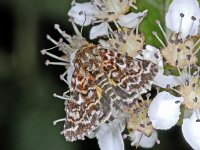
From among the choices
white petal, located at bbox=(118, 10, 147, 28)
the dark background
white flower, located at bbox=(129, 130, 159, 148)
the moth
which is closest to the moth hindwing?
the moth

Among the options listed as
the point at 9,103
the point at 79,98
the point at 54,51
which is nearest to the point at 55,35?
the point at 54,51

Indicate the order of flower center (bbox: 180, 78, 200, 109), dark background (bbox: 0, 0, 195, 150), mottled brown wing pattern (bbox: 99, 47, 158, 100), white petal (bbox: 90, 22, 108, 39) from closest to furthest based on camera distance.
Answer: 1. mottled brown wing pattern (bbox: 99, 47, 158, 100)
2. flower center (bbox: 180, 78, 200, 109)
3. white petal (bbox: 90, 22, 108, 39)
4. dark background (bbox: 0, 0, 195, 150)

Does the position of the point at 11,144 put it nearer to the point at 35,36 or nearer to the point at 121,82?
the point at 35,36

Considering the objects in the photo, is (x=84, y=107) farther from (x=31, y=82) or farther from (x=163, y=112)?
(x=31, y=82)

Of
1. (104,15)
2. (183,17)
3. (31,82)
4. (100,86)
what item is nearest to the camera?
(100,86)

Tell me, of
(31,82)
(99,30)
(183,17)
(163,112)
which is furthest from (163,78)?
(31,82)

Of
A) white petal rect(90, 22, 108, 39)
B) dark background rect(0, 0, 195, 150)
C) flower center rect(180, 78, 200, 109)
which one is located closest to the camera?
flower center rect(180, 78, 200, 109)

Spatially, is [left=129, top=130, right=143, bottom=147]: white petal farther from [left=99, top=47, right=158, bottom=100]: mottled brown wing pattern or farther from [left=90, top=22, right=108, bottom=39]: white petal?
[left=90, top=22, right=108, bottom=39]: white petal
